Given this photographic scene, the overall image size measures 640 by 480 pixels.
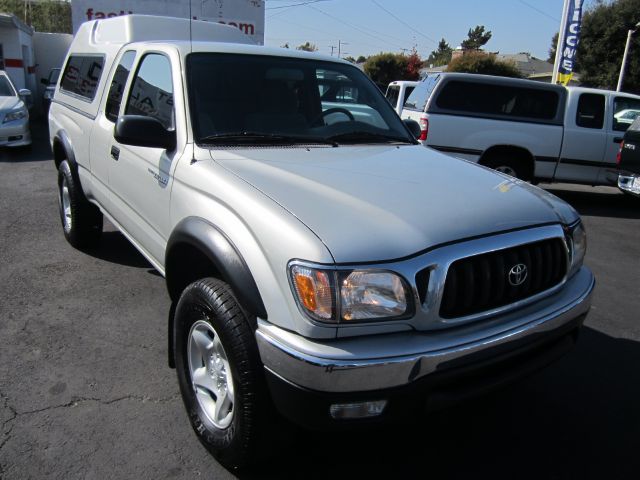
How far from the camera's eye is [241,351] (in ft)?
6.88

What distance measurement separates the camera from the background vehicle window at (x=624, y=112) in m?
8.80

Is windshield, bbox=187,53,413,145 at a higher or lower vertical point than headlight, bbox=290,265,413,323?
higher

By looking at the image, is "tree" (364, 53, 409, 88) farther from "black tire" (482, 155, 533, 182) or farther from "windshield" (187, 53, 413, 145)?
"windshield" (187, 53, 413, 145)

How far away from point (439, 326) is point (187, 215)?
1.34 m

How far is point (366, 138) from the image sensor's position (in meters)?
3.43

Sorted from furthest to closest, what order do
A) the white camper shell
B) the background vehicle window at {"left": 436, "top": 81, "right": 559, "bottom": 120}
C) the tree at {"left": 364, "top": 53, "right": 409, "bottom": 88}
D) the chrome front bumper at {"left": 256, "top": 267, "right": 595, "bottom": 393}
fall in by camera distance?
the tree at {"left": 364, "top": 53, "right": 409, "bottom": 88} < the background vehicle window at {"left": 436, "top": 81, "right": 559, "bottom": 120} < the white camper shell < the chrome front bumper at {"left": 256, "top": 267, "right": 595, "bottom": 393}

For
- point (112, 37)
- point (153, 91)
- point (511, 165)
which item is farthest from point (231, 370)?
point (511, 165)

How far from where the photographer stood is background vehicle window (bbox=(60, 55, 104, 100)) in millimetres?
4445

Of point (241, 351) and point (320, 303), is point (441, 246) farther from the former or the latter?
point (241, 351)

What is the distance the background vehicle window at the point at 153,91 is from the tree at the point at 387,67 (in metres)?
39.1

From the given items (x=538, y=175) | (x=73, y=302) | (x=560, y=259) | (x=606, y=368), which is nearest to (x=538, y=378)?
(x=606, y=368)

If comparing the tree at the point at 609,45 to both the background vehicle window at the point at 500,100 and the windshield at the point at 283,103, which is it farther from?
the windshield at the point at 283,103

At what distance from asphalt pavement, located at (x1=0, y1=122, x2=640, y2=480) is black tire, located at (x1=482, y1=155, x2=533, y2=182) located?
443cm

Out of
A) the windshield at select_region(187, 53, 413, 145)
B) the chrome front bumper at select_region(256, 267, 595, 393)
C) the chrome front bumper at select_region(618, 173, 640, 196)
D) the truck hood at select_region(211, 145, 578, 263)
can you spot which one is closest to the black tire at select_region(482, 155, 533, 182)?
the chrome front bumper at select_region(618, 173, 640, 196)
